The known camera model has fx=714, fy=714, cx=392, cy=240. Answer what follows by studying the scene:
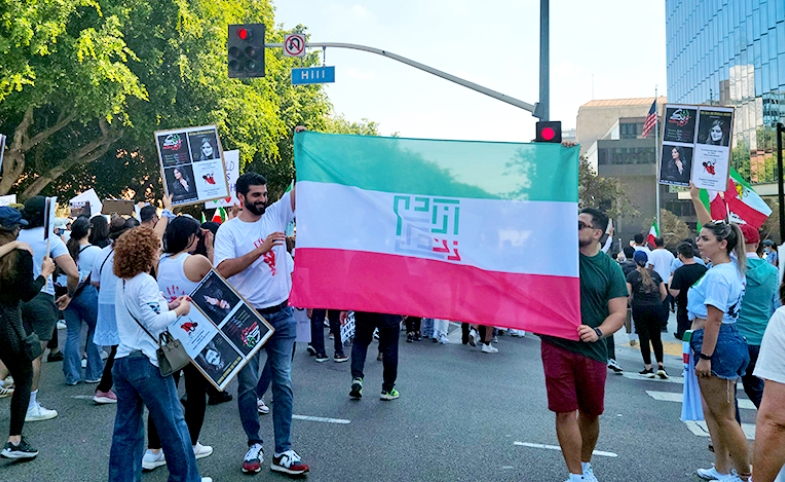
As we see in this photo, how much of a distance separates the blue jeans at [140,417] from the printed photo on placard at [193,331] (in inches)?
21.7

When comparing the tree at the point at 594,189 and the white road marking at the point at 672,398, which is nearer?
the white road marking at the point at 672,398

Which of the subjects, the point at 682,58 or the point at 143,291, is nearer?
the point at 143,291

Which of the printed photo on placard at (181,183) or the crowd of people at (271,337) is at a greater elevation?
the printed photo on placard at (181,183)

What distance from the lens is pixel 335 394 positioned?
7.84m

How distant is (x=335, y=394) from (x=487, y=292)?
347cm

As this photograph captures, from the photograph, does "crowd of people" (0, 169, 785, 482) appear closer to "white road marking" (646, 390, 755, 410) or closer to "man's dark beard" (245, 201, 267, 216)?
"man's dark beard" (245, 201, 267, 216)

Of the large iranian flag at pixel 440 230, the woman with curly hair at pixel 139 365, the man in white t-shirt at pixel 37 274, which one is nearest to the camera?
the woman with curly hair at pixel 139 365

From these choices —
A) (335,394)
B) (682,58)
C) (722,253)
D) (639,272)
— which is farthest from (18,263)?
(682,58)

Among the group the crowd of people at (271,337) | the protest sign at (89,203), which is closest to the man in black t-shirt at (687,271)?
the crowd of people at (271,337)

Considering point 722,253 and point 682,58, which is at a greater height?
Answer: point 682,58

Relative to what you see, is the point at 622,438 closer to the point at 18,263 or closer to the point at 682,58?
the point at 18,263

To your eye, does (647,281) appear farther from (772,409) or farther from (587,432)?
(772,409)

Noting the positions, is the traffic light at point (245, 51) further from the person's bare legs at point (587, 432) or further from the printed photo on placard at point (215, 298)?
the person's bare legs at point (587, 432)

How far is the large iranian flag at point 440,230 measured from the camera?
190 inches
